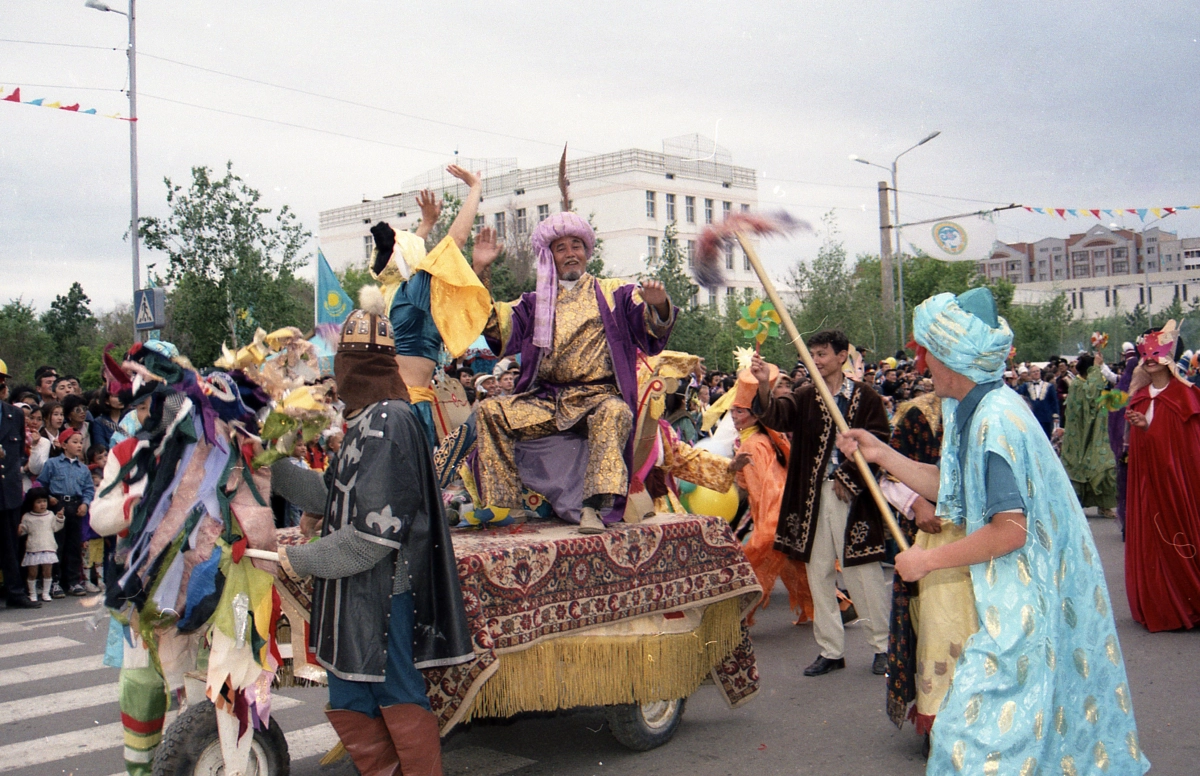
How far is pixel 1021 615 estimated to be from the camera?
307cm

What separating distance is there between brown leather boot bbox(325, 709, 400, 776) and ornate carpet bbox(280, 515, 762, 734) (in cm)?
42

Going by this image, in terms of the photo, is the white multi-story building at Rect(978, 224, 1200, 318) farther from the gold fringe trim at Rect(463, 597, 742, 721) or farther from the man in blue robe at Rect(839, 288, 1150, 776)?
the man in blue robe at Rect(839, 288, 1150, 776)

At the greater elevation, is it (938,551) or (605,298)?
(605,298)

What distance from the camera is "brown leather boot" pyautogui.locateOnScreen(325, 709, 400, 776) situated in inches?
139


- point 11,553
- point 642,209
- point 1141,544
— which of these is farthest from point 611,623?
point 642,209

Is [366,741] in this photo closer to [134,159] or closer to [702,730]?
[702,730]

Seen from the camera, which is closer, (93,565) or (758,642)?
(758,642)

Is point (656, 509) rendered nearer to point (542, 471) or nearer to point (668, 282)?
point (542, 471)

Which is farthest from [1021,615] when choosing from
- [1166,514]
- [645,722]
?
[1166,514]

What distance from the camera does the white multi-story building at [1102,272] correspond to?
75.5m

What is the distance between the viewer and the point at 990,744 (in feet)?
9.73

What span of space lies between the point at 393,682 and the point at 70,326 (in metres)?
37.2

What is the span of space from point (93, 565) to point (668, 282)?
58.0 feet

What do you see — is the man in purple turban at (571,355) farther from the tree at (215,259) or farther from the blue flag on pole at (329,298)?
the tree at (215,259)
